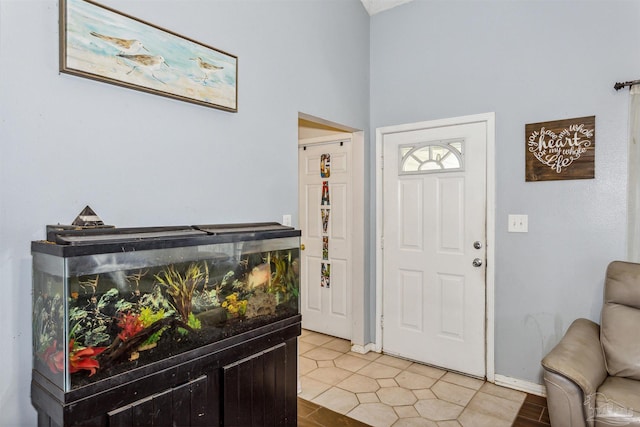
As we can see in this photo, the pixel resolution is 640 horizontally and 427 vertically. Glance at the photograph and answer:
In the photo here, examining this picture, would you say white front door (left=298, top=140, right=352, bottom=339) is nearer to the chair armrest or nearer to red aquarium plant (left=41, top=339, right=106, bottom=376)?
the chair armrest

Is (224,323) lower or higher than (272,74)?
lower

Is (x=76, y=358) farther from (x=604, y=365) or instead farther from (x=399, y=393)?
(x=604, y=365)

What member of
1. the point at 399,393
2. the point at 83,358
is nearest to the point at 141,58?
the point at 83,358

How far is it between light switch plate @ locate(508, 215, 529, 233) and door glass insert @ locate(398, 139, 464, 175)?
53cm

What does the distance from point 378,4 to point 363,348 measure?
304 cm

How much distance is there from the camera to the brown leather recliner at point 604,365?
1.68 meters

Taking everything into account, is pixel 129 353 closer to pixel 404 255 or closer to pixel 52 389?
pixel 52 389

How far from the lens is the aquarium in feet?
4.14

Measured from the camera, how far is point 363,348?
3.45 metres

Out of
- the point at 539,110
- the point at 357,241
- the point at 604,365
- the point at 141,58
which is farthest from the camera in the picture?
the point at 357,241

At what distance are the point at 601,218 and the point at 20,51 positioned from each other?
3.18m

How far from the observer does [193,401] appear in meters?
1.56

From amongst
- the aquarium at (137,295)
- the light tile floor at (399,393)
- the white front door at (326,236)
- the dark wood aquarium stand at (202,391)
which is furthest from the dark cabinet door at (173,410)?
the white front door at (326,236)

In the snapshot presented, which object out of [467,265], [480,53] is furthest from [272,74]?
[467,265]
